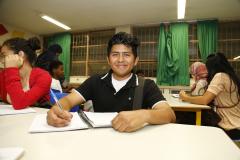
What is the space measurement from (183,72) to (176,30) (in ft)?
4.19

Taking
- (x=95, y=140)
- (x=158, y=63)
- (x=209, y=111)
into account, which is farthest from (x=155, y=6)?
(x=95, y=140)

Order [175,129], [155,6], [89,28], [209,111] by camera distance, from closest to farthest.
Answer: [175,129], [209,111], [155,6], [89,28]

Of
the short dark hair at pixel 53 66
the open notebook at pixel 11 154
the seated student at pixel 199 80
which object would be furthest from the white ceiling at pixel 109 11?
the open notebook at pixel 11 154

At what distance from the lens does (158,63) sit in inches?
258

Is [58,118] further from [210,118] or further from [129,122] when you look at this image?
[210,118]

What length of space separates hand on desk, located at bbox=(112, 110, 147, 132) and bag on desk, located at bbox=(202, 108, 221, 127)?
5.17ft

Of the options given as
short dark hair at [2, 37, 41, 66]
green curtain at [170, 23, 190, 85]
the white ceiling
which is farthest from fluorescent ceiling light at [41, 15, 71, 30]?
short dark hair at [2, 37, 41, 66]

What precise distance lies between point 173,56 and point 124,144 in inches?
229

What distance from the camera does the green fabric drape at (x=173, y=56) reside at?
6215 millimetres

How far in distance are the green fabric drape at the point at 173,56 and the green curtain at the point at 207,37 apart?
418mm

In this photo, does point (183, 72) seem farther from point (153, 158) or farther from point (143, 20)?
point (153, 158)

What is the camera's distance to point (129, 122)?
87 centimetres

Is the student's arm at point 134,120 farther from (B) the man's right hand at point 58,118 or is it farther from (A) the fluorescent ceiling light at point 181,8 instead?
(A) the fluorescent ceiling light at point 181,8

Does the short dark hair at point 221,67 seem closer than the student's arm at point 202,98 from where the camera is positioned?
Yes
